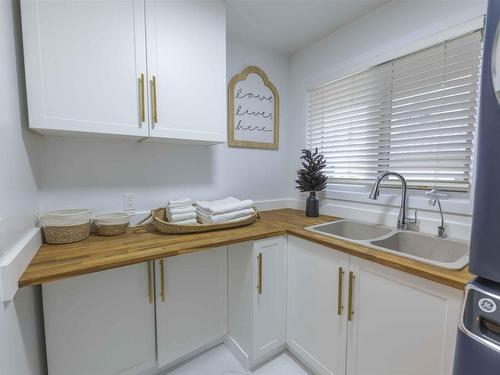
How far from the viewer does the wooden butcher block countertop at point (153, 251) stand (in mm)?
828

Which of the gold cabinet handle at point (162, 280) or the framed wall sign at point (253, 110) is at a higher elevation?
the framed wall sign at point (253, 110)

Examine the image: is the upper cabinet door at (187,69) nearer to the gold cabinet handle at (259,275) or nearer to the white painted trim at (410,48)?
the gold cabinet handle at (259,275)

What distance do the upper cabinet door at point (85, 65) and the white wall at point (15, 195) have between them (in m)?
0.07

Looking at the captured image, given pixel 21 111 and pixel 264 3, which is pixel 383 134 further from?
pixel 21 111

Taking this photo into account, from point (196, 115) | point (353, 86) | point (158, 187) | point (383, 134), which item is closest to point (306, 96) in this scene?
point (353, 86)

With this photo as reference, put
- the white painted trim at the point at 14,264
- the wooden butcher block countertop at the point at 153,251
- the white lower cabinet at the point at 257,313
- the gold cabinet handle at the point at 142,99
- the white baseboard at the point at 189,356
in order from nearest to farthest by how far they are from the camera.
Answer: the white painted trim at the point at 14,264, the wooden butcher block countertop at the point at 153,251, the white lower cabinet at the point at 257,313, the gold cabinet handle at the point at 142,99, the white baseboard at the point at 189,356

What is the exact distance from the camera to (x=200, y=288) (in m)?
1.53

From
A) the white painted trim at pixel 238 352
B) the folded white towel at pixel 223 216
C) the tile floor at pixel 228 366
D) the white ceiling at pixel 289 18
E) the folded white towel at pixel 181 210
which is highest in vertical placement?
the white ceiling at pixel 289 18

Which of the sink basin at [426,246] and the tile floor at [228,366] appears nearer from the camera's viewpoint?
the sink basin at [426,246]

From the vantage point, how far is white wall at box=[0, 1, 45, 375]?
745mm

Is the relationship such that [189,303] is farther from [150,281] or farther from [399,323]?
[399,323]

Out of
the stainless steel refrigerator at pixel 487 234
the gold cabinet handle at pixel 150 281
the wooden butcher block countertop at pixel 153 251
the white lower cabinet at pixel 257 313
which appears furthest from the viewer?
the gold cabinet handle at pixel 150 281

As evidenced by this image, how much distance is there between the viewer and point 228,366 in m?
1.47

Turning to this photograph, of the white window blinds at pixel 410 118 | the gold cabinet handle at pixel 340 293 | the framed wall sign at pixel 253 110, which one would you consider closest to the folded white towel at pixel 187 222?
the framed wall sign at pixel 253 110
